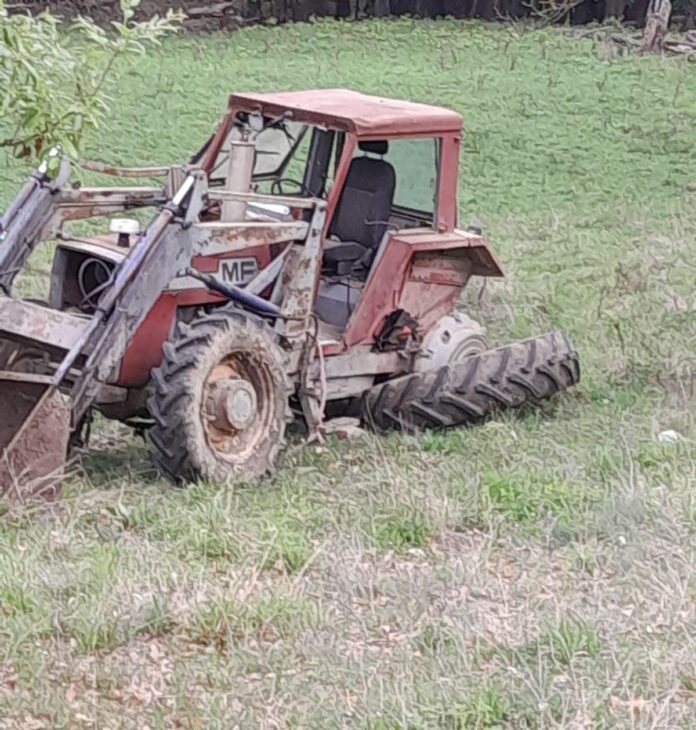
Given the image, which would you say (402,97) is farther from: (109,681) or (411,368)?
(109,681)

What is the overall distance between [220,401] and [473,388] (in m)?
1.88

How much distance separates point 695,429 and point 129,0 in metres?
4.31

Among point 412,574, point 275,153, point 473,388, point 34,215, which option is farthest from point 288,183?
point 412,574

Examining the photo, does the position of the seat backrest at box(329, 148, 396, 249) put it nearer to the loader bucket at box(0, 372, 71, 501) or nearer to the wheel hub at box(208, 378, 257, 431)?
the wheel hub at box(208, 378, 257, 431)

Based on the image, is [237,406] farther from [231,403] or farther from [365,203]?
[365,203]

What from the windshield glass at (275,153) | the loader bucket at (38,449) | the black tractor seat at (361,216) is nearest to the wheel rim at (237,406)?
the loader bucket at (38,449)

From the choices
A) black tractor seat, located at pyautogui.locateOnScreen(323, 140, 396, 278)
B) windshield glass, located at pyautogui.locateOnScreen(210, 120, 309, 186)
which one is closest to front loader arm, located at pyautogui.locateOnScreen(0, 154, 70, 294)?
windshield glass, located at pyautogui.locateOnScreen(210, 120, 309, 186)

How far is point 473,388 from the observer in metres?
8.73

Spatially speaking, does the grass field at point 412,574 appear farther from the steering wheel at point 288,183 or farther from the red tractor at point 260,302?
the steering wheel at point 288,183

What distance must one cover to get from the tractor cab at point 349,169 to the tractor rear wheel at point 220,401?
984mm

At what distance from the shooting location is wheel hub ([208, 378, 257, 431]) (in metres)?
7.40

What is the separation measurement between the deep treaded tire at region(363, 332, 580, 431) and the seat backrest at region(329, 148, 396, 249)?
86 centimetres

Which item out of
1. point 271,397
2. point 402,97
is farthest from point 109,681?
point 402,97

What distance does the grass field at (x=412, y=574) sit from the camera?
15.5 feet
